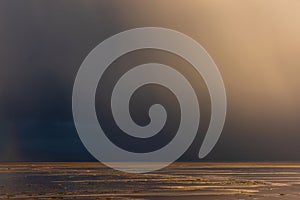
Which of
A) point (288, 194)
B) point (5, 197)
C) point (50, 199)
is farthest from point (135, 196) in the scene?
point (288, 194)

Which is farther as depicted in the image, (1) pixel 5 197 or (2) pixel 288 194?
(2) pixel 288 194

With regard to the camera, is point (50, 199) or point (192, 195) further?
point (192, 195)

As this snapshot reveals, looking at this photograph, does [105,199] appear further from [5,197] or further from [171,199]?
[5,197]

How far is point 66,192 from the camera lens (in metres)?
63.0

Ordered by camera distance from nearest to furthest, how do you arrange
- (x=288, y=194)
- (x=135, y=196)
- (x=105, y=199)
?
(x=105, y=199), (x=135, y=196), (x=288, y=194)

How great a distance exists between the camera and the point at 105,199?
5388 centimetres

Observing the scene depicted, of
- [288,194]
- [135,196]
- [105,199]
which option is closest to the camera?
[105,199]

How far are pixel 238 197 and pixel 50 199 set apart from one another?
20.6 meters

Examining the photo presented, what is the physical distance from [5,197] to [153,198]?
16.1 m

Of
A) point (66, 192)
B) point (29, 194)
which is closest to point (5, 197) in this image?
point (29, 194)

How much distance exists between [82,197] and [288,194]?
82.9 feet

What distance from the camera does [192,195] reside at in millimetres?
59000

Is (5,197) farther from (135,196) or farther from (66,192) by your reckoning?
(135,196)

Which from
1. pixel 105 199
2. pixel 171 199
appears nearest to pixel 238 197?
pixel 171 199
